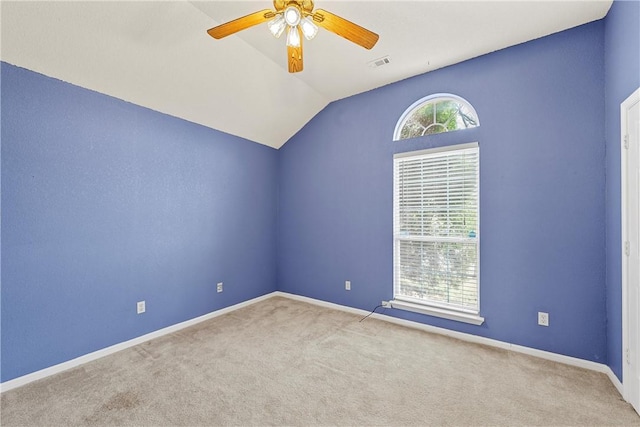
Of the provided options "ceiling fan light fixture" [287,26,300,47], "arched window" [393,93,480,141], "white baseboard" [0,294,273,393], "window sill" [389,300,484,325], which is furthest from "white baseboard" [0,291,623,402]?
"ceiling fan light fixture" [287,26,300,47]

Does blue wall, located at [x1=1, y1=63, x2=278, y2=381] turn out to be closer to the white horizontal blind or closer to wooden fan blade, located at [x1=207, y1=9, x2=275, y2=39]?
wooden fan blade, located at [x1=207, y1=9, x2=275, y2=39]

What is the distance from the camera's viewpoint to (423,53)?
2.72 metres

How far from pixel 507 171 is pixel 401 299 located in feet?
5.75

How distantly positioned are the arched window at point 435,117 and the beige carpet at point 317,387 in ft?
7.35

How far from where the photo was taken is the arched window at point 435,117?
293 centimetres

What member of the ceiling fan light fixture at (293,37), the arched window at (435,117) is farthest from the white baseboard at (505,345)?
the ceiling fan light fixture at (293,37)

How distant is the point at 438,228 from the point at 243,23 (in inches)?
102

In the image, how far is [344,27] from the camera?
1675mm

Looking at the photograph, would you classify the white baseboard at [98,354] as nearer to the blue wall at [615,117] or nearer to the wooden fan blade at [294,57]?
the wooden fan blade at [294,57]

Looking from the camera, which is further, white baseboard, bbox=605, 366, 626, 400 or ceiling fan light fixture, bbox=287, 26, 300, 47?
white baseboard, bbox=605, 366, 626, 400

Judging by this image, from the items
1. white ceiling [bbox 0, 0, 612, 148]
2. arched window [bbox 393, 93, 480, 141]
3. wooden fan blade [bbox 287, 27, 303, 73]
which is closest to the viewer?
wooden fan blade [bbox 287, 27, 303, 73]

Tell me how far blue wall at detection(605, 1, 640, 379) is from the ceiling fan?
5.69 feet

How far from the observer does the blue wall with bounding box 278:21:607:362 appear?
231cm

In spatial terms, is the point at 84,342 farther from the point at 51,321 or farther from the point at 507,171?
the point at 507,171
